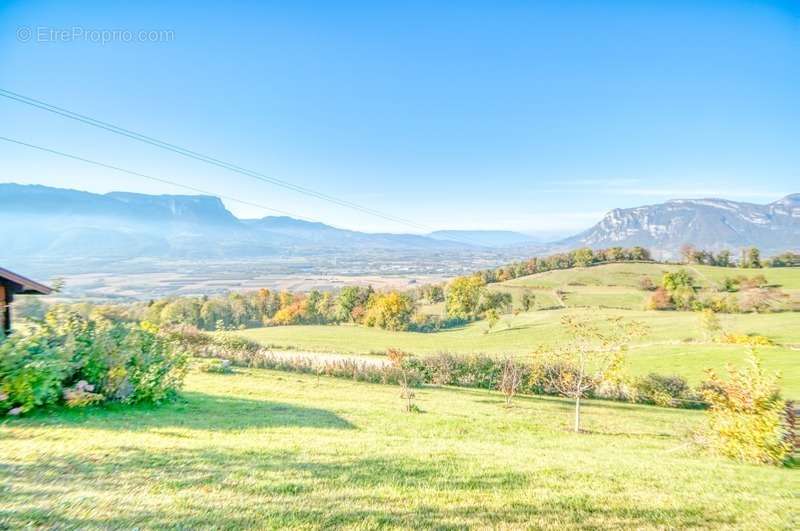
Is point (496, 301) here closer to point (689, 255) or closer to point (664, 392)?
point (689, 255)

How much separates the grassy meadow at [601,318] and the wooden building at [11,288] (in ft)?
67.7

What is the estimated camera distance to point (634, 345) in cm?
3803

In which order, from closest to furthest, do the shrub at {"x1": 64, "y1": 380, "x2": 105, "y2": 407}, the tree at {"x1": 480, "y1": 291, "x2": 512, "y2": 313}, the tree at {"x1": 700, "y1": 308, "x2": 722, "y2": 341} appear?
the shrub at {"x1": 64, "y1": 380, "x2": 105, "y2": 407} → the tree at {"x1": 700, "y1": 308, "x2": 722, "y2": 341} → the tree at {"x1": 480, "y1": 291, "x2": 512, "y2": 313}

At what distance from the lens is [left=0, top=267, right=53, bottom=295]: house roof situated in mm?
13117

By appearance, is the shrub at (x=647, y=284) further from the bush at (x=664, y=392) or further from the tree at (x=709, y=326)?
the bush at (x=664, y=392)

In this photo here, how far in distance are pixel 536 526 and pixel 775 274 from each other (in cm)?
8444

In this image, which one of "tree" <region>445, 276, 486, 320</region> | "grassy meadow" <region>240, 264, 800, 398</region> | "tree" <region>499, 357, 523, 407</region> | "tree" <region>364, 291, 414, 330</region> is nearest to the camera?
"tree" <region>499, 357, 523, 407</region>

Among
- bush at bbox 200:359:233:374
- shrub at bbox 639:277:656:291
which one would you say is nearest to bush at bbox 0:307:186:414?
bush at bbox 200:359:233:374

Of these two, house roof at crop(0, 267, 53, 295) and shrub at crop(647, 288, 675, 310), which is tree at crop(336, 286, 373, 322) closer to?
shrub at crop(647, 288, 675, 310)

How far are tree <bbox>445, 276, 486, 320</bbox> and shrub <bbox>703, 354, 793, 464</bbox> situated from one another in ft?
163

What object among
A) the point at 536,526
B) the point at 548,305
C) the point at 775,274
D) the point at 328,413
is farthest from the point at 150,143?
the point at 775,274

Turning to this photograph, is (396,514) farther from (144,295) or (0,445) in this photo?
(144,295)

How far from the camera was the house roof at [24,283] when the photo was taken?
516 inches

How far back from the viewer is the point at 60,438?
6.63 metres
